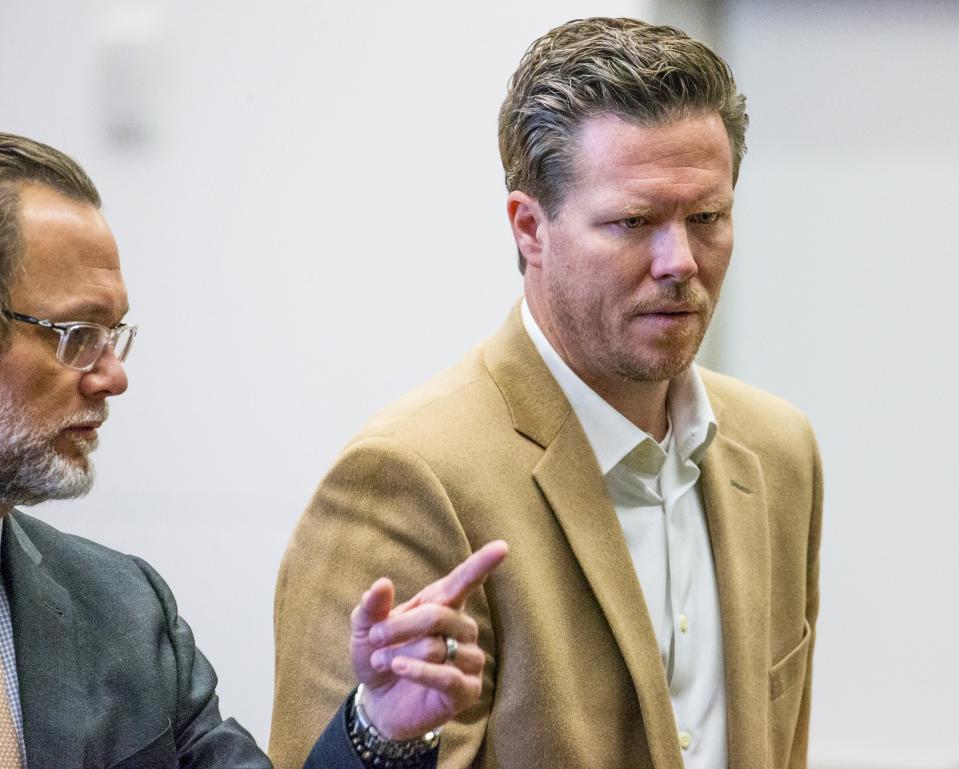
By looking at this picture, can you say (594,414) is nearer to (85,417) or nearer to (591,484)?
(591,484)

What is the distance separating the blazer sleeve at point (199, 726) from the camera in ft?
5.28

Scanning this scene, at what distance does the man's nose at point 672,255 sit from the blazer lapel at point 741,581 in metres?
0.35

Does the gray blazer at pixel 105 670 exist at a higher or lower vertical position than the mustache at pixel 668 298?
lower

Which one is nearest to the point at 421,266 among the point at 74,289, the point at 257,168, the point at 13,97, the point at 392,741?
the point at 257,168

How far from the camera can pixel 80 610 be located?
160 cm

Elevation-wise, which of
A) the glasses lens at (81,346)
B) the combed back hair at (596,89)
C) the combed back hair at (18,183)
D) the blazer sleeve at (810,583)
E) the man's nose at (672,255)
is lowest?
the blazer sleeve at (810,583)

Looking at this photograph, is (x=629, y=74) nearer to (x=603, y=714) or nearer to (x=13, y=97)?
(x=603, y=714)

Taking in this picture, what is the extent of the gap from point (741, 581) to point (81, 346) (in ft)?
3.06

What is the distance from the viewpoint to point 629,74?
1719 millimetres

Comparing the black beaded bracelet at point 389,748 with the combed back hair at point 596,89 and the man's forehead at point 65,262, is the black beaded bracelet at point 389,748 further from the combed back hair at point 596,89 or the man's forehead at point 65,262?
the combed back hair at point 596,89

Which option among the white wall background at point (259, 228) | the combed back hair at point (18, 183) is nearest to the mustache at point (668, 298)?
the combed back hair at point (18, 183)

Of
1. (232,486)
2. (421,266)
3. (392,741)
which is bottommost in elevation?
(232,486)

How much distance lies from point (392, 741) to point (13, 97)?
1845mm

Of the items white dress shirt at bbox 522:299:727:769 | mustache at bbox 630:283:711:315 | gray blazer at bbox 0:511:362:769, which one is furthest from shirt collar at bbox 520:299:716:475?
gray blazer at bbox 0:511:362:769
